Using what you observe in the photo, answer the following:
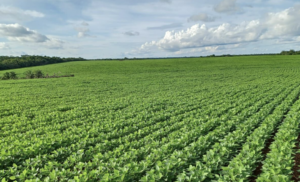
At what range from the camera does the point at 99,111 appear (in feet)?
46.3

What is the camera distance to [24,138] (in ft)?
29.0

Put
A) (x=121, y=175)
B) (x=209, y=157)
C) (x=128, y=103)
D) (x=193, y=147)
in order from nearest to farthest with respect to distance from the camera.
Result: 1. (x=121, y=175)
2. (x=209, y=157)
3. (x=193, y=147)
4. (x=128, y=103)

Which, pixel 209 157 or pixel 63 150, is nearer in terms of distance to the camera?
pixel 209 157

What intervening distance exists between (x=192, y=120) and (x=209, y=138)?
3098 millimetres

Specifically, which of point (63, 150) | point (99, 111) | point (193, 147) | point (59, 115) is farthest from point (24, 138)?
point (193, 147)

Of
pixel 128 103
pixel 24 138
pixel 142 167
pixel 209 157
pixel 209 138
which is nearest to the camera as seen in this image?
pixel 142 167

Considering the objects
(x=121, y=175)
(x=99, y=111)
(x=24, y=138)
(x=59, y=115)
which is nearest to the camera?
(x=121, y=175)

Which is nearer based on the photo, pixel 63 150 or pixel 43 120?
pixel 63 150

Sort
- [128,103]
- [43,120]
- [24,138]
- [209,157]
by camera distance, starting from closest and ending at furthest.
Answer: [209,157] < [24,138] < [43,120] < [128,103]

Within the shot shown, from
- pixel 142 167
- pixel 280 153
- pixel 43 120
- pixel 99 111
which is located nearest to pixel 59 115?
pixel 43 120

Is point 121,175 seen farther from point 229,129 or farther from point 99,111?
point 99,111

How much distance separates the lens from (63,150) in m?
7.25

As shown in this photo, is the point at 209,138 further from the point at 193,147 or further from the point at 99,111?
the point at 99,111

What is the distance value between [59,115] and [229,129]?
34.5 ft
